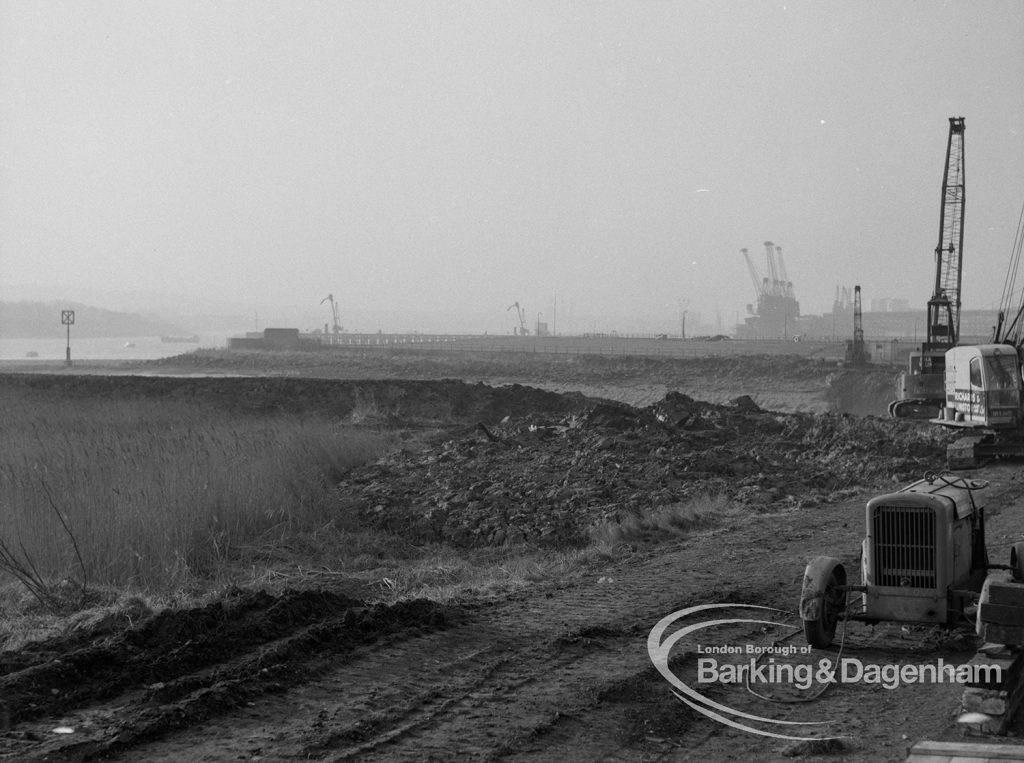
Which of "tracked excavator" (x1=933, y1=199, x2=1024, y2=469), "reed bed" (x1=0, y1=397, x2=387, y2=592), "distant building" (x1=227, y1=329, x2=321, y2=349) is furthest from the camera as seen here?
"distant building" (x1=227, y1=329, x2=321, y2=349)

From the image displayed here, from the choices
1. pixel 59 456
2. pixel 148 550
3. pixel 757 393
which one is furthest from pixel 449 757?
pixel 757 393

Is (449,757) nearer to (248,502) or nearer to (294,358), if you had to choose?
(248,502)

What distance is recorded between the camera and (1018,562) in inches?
321

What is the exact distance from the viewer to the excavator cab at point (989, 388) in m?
23.7

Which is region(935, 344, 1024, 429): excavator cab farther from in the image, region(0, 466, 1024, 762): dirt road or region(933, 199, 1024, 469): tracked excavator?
region(0, 466, 1024, 762): dirt road

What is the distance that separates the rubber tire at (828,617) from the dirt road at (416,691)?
0.28 meters

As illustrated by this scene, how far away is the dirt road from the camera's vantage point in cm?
565

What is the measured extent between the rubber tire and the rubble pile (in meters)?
5.66

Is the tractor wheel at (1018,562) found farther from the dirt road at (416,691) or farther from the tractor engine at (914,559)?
the dirt road at (416,691)

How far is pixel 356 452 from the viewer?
2056cm

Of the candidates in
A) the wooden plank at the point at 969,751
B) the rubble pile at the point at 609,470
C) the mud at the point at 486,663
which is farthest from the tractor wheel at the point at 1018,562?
the rubble pile at the point at 609,470

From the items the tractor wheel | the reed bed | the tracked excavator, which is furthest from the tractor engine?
the tracked excavator

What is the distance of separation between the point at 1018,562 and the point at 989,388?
56.1 feet

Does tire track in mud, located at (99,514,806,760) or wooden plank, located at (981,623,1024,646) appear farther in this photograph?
wooden plank, located at (981,623,1024,646)
